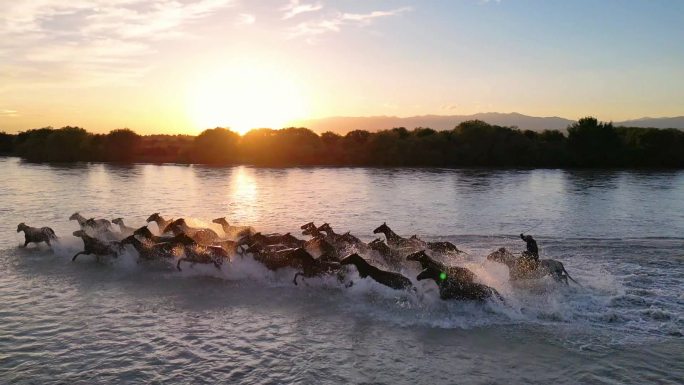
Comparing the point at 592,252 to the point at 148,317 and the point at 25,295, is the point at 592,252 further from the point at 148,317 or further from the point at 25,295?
the point at 25,295

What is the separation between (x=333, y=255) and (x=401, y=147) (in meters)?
64.4

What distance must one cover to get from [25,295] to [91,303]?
1.83 m

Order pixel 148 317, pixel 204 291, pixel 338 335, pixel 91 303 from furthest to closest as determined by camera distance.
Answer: pixel 204 291 → pixel 91 303 → pixel 148 317 → pixel 338 335

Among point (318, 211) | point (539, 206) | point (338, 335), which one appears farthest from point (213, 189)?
point (338, 335)

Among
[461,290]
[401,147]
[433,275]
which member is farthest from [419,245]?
[401,147]

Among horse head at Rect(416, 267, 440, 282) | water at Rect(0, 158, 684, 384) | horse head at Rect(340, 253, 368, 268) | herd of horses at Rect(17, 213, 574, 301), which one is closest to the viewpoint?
water at Rect(0, 158, 684, 384)

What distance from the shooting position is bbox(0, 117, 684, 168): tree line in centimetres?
7412

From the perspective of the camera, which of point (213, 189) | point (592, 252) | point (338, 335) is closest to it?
point (338, 335)

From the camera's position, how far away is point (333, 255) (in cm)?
1405

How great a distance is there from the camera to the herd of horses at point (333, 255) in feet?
38.0

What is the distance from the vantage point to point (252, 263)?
46.6 ft

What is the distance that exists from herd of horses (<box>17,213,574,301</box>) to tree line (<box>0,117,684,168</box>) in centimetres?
6005

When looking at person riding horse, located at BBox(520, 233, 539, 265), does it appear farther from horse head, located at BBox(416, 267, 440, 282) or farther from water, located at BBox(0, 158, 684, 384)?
horse head, located at BBox(416, 267, 440, 282)

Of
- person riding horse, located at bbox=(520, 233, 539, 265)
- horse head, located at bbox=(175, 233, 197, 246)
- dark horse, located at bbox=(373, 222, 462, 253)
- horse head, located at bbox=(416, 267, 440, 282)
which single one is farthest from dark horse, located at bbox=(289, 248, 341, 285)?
person riding horse, located at bbox=(520, 233, 539, 265)
